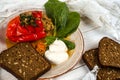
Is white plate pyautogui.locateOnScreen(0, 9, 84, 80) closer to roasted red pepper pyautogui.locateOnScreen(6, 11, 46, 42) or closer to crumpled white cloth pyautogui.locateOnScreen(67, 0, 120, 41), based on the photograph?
roasted red pepper pyautogui.locateOnScreen(6, 11, 46, 42)

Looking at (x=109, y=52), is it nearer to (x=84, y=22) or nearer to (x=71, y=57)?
(x=71, y=57)

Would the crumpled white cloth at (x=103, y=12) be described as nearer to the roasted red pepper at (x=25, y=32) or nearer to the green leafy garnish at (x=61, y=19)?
the green leafy garnish at (x=61, y=19)

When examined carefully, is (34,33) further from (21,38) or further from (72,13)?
(72,13)

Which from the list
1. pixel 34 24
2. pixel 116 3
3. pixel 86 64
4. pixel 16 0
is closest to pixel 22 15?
pixel 34 24

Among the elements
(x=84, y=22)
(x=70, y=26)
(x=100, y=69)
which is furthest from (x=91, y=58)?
(x=84, y=22)

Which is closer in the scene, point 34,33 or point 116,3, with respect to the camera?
point 34,33

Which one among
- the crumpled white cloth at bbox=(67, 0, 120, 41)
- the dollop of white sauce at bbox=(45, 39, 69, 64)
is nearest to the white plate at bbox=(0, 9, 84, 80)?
the dollop of white sauce at bbox=(45, 39, 69, 64)
